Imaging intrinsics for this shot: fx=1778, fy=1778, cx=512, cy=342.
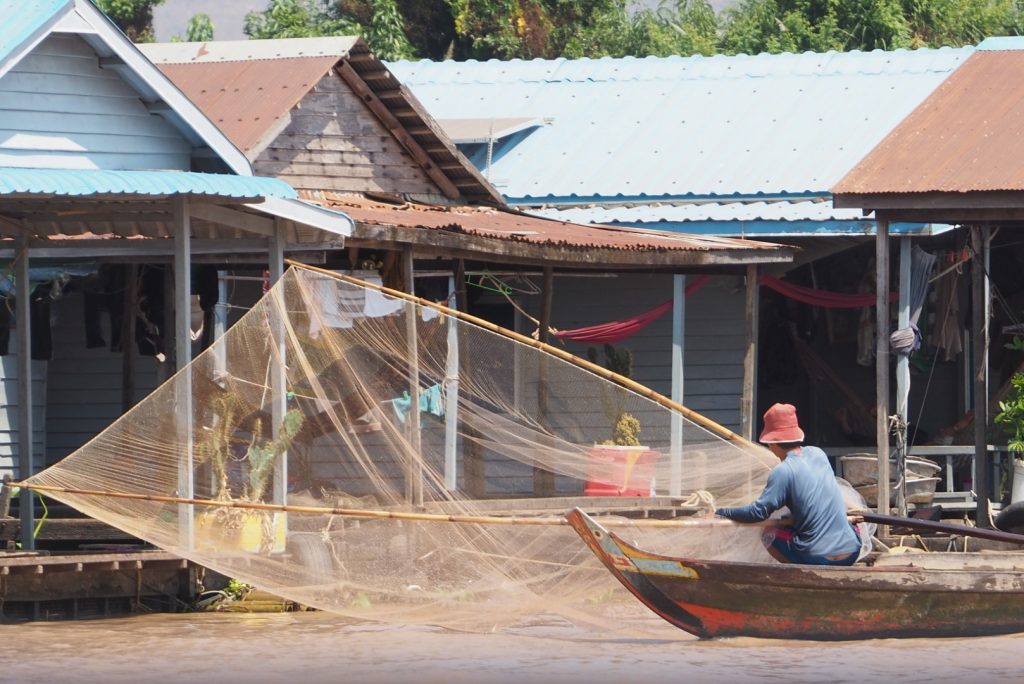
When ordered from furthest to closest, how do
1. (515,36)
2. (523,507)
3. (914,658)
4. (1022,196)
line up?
1. (515,36)
2. (1022,196)
3. (523,507)
4. (914,658)

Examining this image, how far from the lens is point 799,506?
34.3 feet

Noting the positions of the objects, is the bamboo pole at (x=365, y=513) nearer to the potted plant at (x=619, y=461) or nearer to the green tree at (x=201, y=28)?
the potted plant at (x=619, y=461)

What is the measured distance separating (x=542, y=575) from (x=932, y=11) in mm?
19724

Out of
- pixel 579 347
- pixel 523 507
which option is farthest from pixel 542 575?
pixel 579 347

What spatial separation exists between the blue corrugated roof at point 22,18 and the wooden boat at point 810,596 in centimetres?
440

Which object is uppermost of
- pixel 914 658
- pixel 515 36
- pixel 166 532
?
pixel 515 36

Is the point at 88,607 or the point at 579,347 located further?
the point at 579,347

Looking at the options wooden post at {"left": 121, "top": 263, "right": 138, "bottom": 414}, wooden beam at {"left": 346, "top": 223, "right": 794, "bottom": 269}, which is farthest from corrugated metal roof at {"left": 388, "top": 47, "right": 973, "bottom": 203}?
wooden post at {"left": 121, "top": 263, "right": 138, "bottom": 414}

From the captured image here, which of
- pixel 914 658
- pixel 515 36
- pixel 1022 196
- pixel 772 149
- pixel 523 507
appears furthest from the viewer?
pixel 515 36

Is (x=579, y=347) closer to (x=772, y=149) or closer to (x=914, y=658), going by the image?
(x=772, y=149)

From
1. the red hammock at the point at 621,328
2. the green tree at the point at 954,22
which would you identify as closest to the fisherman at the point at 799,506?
the red hammock at the point at 621,328

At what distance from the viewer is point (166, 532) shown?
10531mm

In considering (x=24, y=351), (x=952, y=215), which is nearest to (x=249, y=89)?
(x=24, y=351)

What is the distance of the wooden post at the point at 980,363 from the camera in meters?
14.5
